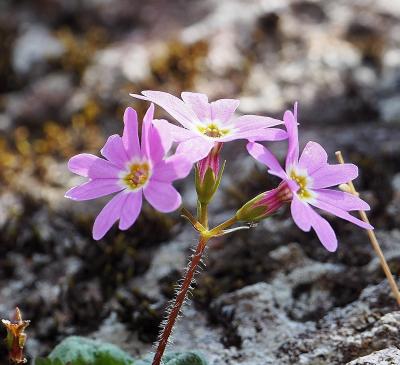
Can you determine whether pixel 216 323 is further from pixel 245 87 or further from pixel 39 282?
pixel 245 87

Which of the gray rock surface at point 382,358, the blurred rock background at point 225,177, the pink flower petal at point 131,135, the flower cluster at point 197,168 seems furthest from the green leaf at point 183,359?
the pink flower petal at point 131,135

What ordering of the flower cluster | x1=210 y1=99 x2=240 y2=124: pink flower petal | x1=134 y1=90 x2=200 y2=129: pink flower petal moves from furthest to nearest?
x1=210 y1=99 x2=240 y2=124: pink flower petal, x1=134 y1=90 x2=200 y2=129: pink flower petal, the flower cluster

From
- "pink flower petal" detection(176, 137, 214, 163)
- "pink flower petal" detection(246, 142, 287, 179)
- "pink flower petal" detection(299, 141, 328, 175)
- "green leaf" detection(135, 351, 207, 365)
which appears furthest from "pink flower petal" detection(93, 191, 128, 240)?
"green leaf" detection(135, 351, 207, 365)

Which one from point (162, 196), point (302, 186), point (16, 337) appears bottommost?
point (16, 337)

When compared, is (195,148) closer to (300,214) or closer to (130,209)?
(130,209)

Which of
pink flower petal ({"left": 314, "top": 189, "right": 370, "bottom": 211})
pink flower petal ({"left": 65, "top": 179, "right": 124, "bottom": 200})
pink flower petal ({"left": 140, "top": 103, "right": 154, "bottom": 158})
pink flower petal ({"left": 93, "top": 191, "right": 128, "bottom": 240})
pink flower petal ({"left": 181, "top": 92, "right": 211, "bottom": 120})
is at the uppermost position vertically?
pink flower petal ({"left": 181, "top": 92, "right": 211, "bottom": 120})

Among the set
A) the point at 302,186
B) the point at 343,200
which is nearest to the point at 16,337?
the point at 302,186

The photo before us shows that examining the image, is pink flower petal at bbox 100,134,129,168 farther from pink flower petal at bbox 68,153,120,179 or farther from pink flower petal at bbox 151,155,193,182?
pink flower petal at bbox 151,155,193,182
